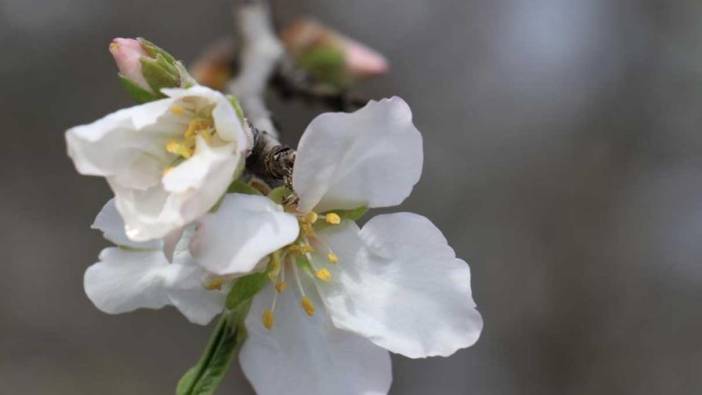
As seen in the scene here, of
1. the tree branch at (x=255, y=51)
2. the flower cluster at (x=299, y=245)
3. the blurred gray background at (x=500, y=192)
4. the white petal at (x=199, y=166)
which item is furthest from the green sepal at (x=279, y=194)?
the blurred gray background at (x=500, y=192)

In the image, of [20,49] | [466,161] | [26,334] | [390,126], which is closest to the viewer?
[390,126]

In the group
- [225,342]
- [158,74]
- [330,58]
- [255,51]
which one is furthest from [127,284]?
[330,58]

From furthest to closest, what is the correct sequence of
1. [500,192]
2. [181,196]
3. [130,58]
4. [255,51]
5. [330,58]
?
[500,192] → [330,58] → [255,51] → [130,58] → [181,196]

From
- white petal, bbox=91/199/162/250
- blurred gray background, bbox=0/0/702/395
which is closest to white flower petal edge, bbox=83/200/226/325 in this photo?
white petal, bbox=91/199/162/250

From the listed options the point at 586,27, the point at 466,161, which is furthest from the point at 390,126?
the point at 586,27

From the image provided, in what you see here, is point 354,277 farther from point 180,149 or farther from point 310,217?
point 180,149

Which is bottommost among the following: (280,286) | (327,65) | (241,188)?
(327,65)

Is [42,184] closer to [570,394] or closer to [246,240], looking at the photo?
[570,394]
